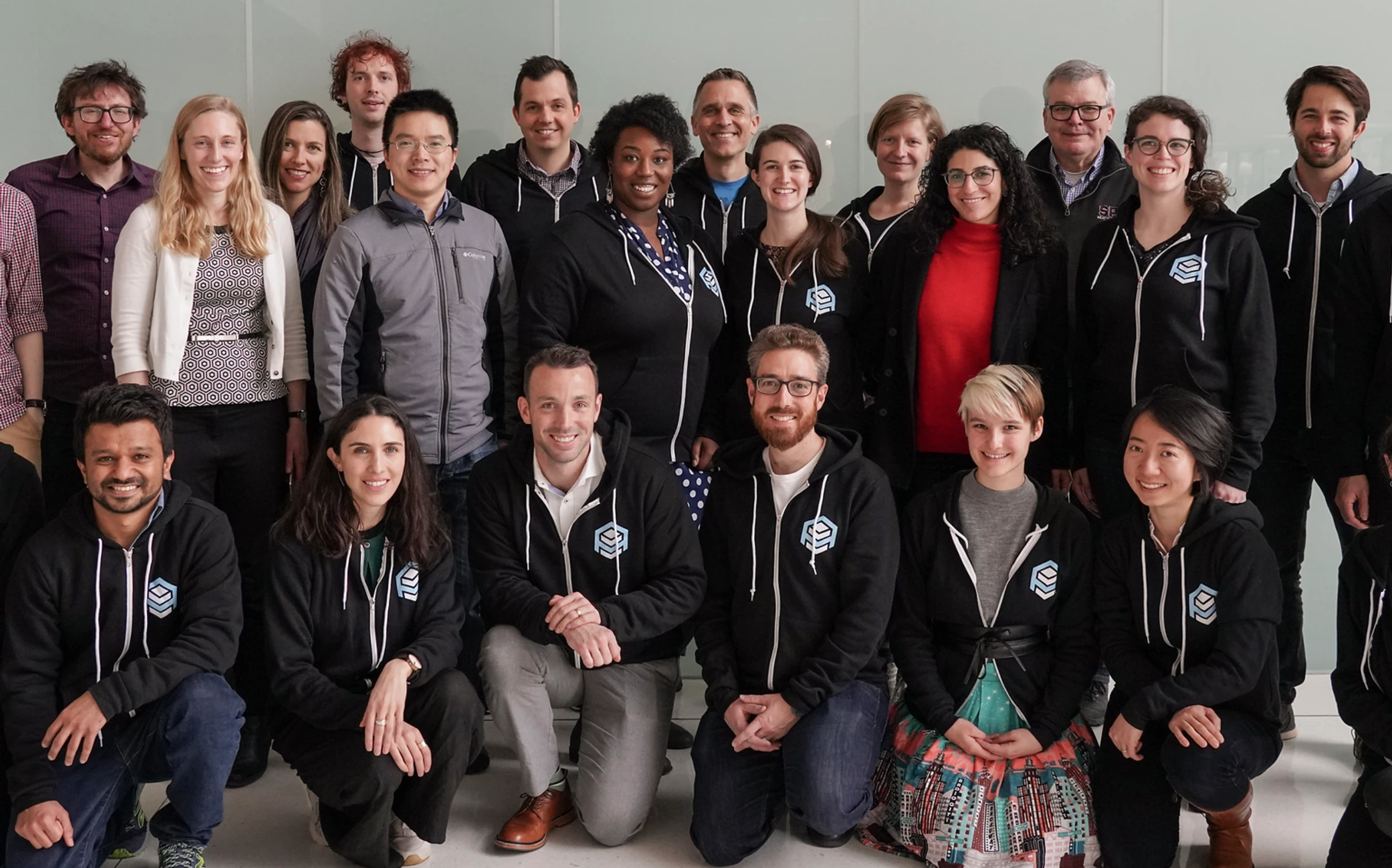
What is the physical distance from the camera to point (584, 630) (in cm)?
281

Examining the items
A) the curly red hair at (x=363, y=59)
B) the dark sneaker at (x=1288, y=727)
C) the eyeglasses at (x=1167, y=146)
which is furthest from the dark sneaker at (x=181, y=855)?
the dark sneaker at (x=1288, y=727)

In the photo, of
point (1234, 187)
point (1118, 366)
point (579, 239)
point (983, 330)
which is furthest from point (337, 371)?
point (1234, 187)

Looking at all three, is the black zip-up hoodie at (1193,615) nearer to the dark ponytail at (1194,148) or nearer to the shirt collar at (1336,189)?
the dark ponytail at (1194,148)

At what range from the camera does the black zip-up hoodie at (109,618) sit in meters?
2.54

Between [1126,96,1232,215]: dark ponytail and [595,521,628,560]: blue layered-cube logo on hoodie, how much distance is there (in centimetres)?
159

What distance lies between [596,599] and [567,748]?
0.67m

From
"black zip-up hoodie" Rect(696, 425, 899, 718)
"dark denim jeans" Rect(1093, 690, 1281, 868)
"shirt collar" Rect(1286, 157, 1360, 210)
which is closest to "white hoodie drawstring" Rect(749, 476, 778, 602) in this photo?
"black zip-up hoodie" Rect(696, 425, 899, 718)

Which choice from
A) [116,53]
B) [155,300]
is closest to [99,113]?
[155,300]

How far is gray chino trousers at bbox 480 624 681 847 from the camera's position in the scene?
2.87 m

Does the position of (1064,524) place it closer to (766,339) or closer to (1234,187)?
(766,339)

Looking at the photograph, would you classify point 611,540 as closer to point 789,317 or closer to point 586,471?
point 586,471

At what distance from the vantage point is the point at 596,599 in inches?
118

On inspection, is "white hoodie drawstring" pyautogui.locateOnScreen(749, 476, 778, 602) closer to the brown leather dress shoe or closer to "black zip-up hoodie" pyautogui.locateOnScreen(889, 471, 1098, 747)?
"black zip-up hoodie" pyautogui.locateOnScreen(889, 471, 1098, 747)

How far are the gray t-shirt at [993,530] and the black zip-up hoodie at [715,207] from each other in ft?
3.76
